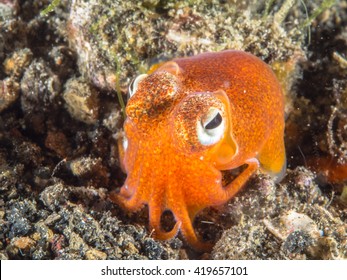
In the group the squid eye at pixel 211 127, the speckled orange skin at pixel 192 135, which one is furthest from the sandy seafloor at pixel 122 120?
the squid eye at pixel 211 127

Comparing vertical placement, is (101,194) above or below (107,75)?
below

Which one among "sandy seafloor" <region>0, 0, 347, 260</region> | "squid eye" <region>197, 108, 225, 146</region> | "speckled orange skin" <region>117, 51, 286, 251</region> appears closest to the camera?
"squid eye" <region>197, 108, 225, 146</region>

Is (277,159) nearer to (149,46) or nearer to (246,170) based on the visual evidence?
(246,170)

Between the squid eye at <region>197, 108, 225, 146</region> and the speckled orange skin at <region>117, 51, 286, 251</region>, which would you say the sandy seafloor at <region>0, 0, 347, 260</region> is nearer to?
the speckled orange skin at <region>117, 51, 286, 251</region>

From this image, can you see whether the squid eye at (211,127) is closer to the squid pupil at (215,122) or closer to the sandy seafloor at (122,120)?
the squid pupil at (215,122)

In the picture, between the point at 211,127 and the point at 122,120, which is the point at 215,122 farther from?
the point at 122,120

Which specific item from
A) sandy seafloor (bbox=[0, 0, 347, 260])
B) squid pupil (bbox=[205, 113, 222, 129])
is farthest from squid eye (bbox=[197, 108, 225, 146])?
sandy seafloor (bbox=[0, 0, 347, 260])

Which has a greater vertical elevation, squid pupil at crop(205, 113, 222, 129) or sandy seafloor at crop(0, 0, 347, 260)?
squid pupil at crop(205, 113, 222, 129)
